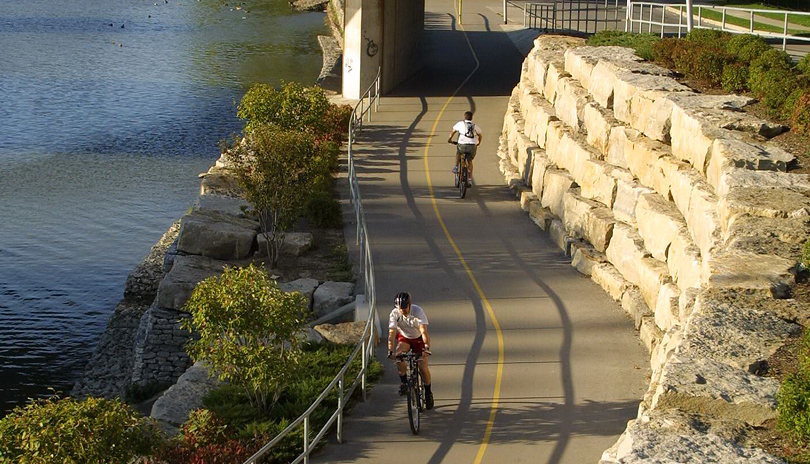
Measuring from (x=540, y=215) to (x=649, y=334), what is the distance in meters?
7.13

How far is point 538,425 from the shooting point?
13.3 m

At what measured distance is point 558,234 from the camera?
2130cm

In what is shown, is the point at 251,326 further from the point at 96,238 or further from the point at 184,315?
the point at 96,238

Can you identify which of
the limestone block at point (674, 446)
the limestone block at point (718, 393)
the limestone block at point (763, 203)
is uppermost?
the limestone block at point (763, 203)

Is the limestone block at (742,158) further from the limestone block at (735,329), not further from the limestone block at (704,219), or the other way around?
the limestone block at (735,329)

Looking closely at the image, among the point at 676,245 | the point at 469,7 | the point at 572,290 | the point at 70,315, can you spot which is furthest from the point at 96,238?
the point at 469,7

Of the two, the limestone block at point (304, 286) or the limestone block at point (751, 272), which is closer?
the limestone block at point (751, 272)

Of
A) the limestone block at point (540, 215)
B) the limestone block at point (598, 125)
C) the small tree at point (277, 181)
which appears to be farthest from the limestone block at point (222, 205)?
the limestone block at point (598, 125)

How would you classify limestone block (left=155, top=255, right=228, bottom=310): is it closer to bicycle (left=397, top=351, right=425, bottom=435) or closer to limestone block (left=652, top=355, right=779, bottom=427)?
bicycle (left=397, top=351, right=425, bottom=435)

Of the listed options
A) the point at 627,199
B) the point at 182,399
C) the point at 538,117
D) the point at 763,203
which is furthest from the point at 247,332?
the point at 538,117

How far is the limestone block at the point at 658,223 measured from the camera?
1672 centimetres

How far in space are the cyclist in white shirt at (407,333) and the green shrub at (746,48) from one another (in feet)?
37.2

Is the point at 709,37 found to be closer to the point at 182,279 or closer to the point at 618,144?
the point at 618,144

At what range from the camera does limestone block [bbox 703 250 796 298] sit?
12.4 meters
